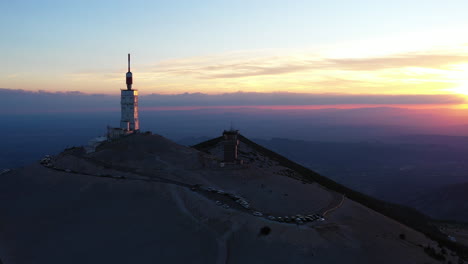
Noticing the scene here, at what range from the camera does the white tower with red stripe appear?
192ft

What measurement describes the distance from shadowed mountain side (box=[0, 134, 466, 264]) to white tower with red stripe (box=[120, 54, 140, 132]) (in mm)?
19617

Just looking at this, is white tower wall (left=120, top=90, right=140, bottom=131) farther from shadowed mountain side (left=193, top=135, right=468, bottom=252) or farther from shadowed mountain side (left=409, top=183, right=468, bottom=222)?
shadowed mountain side (left=409, top=183, right=468, bottom=222)

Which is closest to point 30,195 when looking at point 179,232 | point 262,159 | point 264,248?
point 179,232

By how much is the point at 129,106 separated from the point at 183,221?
38.7 metres

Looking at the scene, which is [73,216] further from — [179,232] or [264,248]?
[264,248]

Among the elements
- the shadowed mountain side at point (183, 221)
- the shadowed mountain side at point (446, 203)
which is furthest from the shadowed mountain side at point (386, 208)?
the shadowed mountain side at point (446, 203)

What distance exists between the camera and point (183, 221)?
80.2 feet

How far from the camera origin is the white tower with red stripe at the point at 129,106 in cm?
5862

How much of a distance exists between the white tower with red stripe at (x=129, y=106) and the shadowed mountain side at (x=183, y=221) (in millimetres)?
19617

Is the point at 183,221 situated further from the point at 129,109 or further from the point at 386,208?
the point at 129,109

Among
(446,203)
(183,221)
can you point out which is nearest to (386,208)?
(183,221)

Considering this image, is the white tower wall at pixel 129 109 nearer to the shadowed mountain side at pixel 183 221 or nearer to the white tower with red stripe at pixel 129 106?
the white tower with red stripe at pixel 129 106

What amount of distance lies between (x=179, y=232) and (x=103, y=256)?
4.73m

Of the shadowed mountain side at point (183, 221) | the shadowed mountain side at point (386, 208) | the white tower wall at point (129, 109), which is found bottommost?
the shadowed mountain side at point (386, 208)
